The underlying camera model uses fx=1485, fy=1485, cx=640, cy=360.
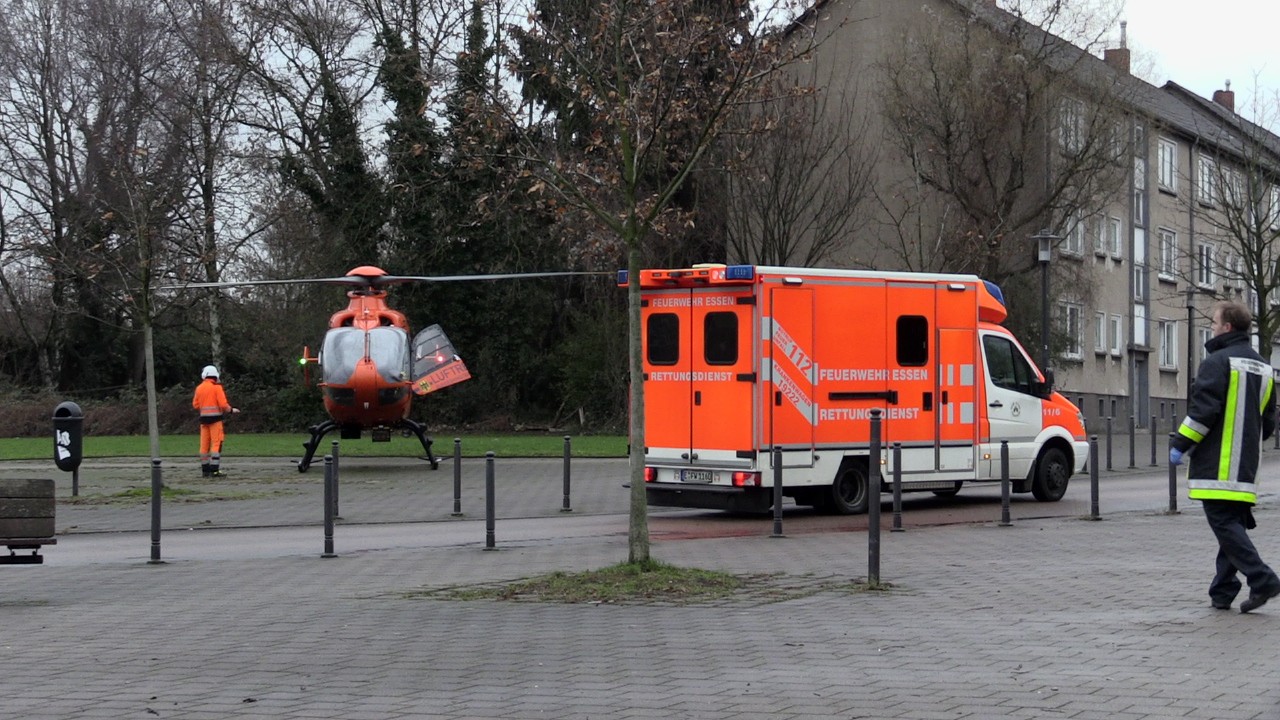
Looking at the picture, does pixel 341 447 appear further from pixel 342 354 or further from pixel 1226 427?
pixel 1226 427

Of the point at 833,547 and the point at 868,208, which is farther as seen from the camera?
the point at 868,208

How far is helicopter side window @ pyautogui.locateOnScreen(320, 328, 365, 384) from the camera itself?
26.6m

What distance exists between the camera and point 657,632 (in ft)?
29.0

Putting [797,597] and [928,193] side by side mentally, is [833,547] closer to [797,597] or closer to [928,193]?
[797,597]

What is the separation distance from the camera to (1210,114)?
62.8 m

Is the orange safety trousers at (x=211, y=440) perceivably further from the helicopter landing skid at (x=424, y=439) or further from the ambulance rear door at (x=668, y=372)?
the ambulance rear door at (x=668, y=372)

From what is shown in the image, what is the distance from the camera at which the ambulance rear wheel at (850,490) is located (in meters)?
17.9

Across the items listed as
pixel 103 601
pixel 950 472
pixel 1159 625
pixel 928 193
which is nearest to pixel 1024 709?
pixel 1159 625

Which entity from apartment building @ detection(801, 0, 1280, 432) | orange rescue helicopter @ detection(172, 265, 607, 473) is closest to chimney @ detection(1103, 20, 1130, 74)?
apartment building @ detection(801, 0, 1280, 432)

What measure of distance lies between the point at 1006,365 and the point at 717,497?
4.77 meters

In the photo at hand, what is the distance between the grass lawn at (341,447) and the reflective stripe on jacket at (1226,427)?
22726 mm

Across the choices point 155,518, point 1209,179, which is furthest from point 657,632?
point 1209,179

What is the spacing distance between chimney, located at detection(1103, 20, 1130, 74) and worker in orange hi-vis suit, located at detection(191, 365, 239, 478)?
24919 millimetres

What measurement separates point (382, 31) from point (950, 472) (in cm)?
2983
